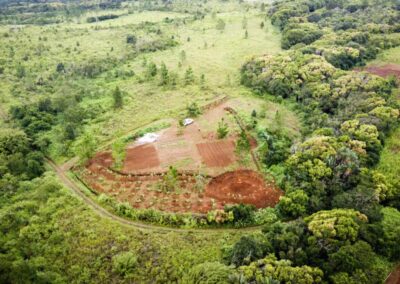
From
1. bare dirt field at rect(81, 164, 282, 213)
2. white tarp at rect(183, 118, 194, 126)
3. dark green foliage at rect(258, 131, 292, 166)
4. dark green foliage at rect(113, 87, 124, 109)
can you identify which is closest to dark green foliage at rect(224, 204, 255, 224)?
bare dirt field at rect(81, 164, 282, 213)

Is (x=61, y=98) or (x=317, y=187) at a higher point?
(x=61, y=98)

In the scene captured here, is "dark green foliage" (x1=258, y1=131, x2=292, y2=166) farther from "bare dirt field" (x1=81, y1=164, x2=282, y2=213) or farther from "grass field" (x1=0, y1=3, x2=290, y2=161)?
"grass field" (x1=0, y1=3, x2=290, y2=161)

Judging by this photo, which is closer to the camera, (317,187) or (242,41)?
(317,187)

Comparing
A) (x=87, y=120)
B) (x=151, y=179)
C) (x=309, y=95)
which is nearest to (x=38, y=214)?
(x=151, y=179)

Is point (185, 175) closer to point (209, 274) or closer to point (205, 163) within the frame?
point (205, 163)

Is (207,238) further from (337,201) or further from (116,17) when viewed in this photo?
(116,17)

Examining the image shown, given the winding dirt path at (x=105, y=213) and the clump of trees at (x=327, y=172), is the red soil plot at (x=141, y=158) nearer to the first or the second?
the winding dirt path at (x=105, y=213)
